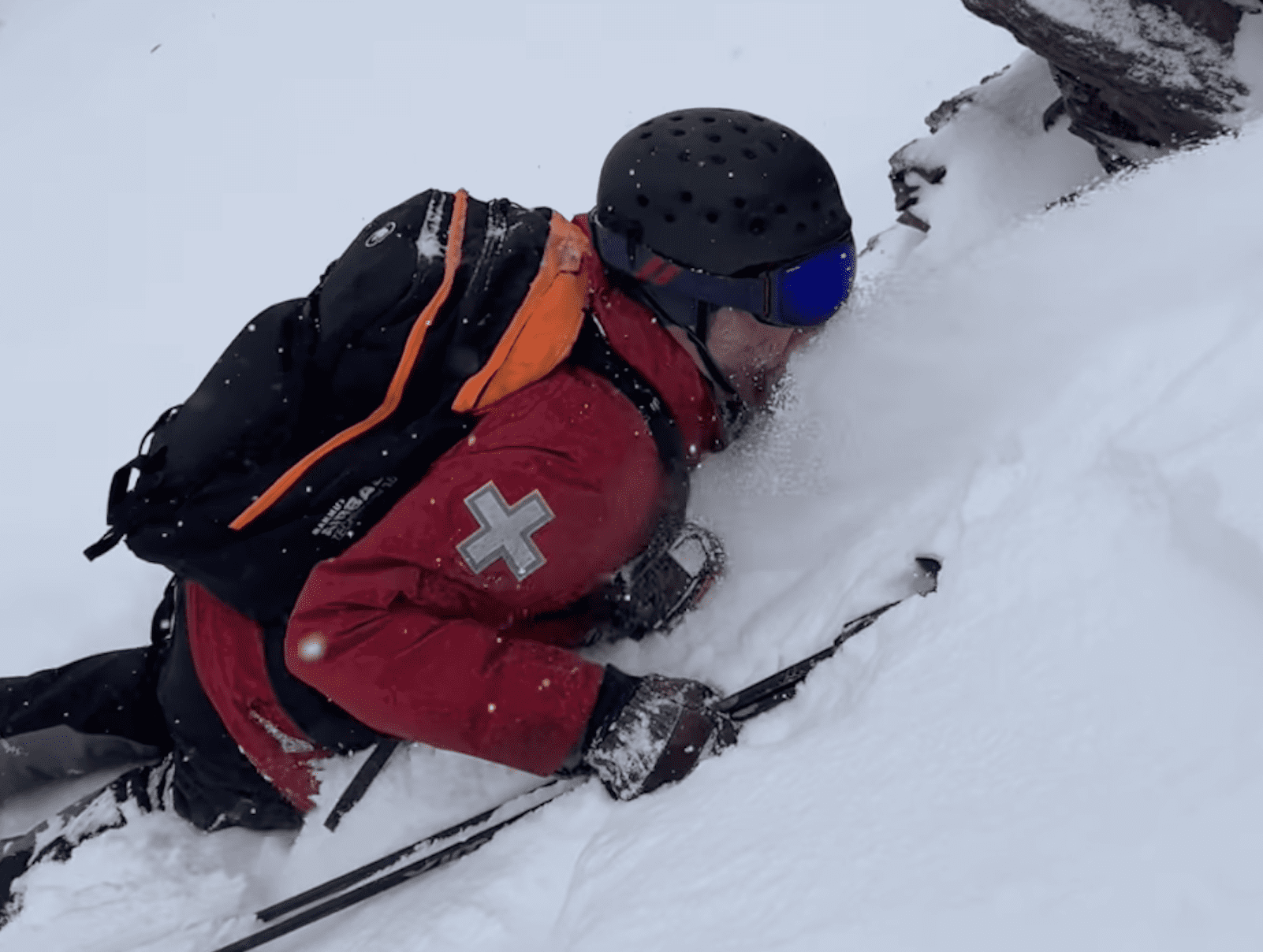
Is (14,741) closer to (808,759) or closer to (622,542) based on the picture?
(622,542)

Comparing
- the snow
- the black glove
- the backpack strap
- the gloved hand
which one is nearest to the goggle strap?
the backpack strap

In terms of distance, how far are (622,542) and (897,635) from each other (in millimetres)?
623

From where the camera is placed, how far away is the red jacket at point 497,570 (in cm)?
198

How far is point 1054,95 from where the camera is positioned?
3600mm

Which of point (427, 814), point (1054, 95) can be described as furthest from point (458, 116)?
point (427, 814)

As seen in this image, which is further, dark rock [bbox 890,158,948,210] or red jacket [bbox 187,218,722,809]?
dark rock [bbox 890,158,948,210]

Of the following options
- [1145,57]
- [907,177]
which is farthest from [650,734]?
[907,177]

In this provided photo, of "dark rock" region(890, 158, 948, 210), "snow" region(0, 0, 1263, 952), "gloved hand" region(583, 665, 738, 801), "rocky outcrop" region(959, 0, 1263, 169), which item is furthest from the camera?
"dark rock" region(890, 158, 948, 210)

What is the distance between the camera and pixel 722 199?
2.13 meters

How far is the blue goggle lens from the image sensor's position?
2186mm

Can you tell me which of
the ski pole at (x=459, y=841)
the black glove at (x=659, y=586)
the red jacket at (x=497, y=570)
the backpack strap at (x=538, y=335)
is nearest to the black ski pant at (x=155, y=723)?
the ski pole at (x=459, y=841)

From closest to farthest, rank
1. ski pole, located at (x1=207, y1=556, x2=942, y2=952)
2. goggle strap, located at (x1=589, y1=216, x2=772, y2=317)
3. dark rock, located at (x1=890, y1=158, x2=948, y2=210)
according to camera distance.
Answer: ski pole, located at (x1=207, y1=556, x2=942, y2=952)
goggle strap, located at (x1=589, y1=216, x2=772, y2=317)
dark rock, located at (x1=890, y1=158, x2=948, y2=210)

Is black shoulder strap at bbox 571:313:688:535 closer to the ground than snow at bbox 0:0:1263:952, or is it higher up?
higher up

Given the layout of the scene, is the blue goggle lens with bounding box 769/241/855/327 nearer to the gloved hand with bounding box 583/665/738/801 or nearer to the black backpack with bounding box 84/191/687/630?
the black backpack with bounding box 84/191/687/630
